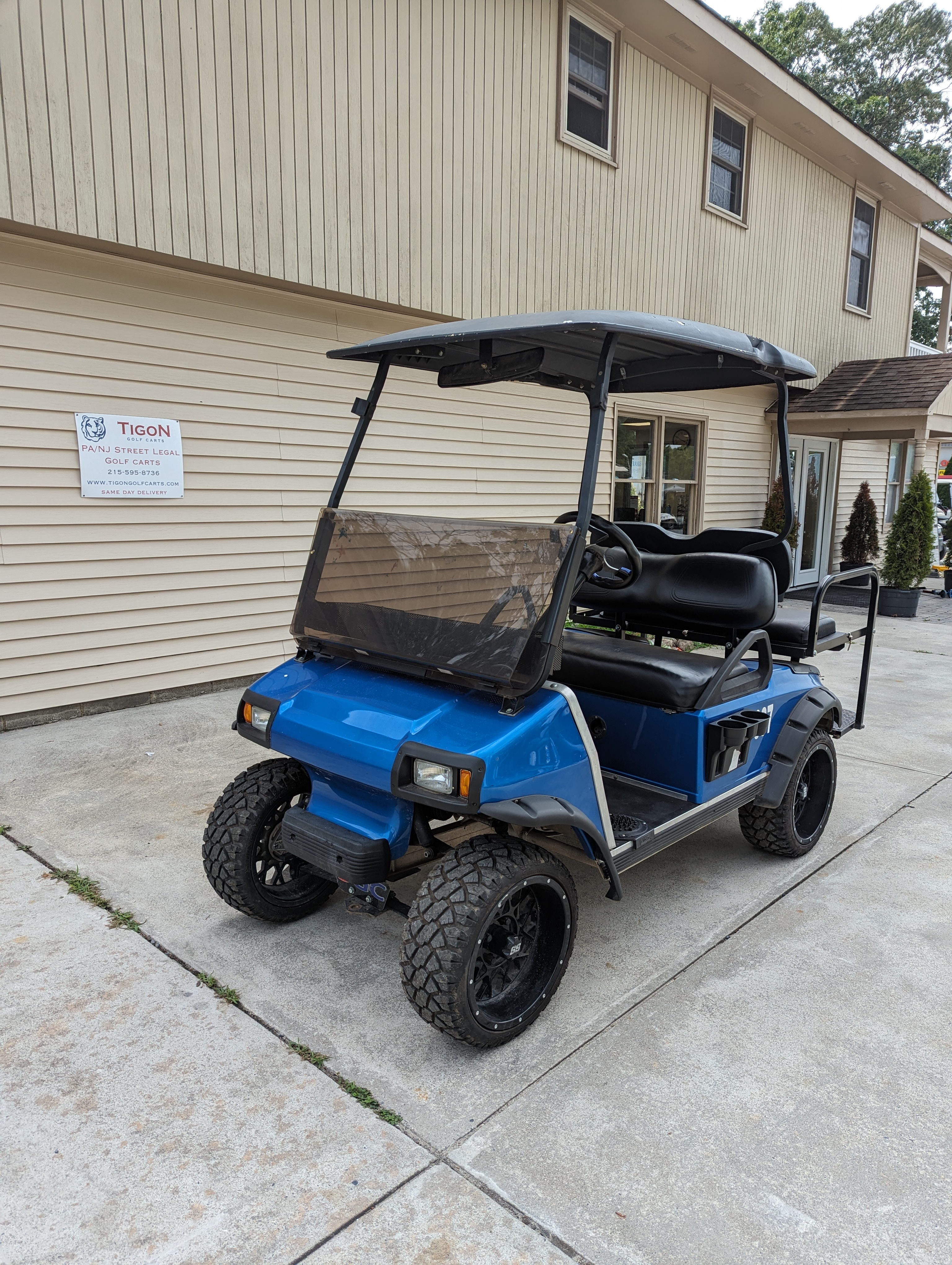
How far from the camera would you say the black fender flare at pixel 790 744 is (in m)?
3.48

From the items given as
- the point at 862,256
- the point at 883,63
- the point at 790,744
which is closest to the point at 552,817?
the point at 790,744

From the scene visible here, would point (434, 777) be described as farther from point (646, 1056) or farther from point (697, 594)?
point (697, 594)

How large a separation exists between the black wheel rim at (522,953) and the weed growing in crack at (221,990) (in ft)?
2.51

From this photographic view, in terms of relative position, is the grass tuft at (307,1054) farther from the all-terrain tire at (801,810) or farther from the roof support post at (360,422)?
the all-terrain tire at (801,810)

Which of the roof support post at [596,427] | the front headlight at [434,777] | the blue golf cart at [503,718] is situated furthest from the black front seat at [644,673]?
the front headlight at [434,777]

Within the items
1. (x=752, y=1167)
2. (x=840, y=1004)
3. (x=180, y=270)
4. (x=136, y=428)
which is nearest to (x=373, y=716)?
(x=752, y=1167)

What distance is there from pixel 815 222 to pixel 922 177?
9.25 ft

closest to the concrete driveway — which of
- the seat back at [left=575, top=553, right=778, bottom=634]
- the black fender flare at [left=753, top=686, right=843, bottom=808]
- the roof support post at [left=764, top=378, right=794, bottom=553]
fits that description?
the black fender flare at [left=753, top=686, right=843, bottom=808]

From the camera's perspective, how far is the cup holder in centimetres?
310

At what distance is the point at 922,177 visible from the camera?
12797 mm

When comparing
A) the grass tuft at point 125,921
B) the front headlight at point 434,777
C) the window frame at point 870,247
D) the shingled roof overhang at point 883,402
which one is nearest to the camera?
the front headlight at point 434,777

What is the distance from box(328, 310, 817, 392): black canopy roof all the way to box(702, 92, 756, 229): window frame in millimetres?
7086

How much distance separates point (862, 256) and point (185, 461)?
11.6 metres

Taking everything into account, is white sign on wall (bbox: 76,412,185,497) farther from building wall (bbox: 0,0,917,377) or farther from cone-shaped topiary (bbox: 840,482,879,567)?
cone-shaped topiary (bbox: 840,482,879,567)
